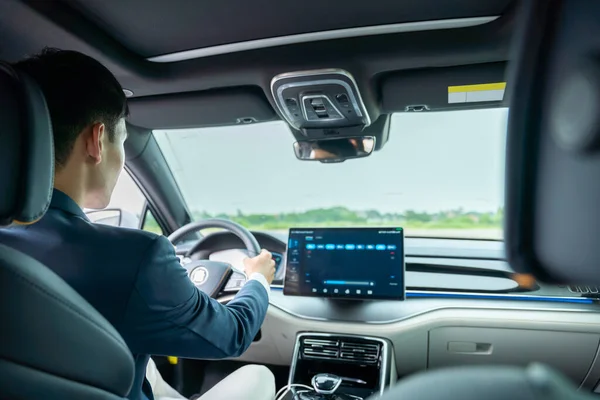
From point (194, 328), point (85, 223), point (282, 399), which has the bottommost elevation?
point (282, 399)

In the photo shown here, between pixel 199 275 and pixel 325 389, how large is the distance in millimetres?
1003

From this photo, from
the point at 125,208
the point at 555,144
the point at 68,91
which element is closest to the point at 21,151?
the point at 68,91

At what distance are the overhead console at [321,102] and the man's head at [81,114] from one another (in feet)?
3.28

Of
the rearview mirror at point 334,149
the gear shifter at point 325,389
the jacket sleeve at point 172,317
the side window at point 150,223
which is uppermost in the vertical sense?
the rearview mirror at point 334,149

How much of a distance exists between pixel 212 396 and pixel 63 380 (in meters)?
1.07

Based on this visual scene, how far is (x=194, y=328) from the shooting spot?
1546 millimetres

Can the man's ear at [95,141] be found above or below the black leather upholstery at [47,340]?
above

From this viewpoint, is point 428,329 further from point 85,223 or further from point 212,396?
point 85,223

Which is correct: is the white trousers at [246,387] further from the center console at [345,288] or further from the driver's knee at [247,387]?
the center console at [345,288]

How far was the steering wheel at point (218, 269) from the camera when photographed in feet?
9.32

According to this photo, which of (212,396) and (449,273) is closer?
(212,396)

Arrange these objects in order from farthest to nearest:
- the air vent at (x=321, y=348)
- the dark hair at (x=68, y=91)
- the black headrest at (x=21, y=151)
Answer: the air vent at (x=321, y=348) → the dark hair at (x=68, y=91) → the black headrest at (x=21, y=151)

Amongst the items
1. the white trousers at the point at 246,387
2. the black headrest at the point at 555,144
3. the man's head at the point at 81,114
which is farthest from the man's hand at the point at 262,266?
the black headrest at the point at 555,144

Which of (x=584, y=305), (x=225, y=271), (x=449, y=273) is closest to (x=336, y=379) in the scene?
(x=225, y=271)
